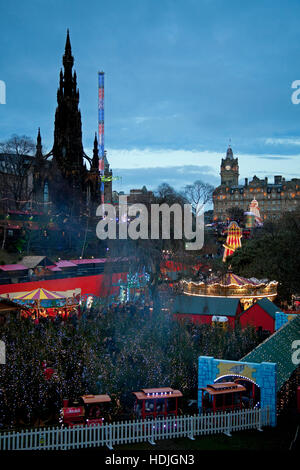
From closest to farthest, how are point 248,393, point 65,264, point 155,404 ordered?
point 155,404 → point 248,393 → point 65,264

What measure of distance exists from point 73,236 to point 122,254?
66.1 ft

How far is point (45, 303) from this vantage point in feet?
72.3

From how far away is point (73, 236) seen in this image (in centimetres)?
4434

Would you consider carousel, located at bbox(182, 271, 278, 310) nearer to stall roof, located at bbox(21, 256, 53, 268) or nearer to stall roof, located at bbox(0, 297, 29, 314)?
stall roof, located at bbox(0, 297, 29, 314)

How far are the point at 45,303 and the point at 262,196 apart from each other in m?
102

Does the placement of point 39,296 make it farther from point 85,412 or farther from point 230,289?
point 85,412

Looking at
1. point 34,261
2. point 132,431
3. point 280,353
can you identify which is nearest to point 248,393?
point 280,353

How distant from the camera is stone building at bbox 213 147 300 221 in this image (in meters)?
116

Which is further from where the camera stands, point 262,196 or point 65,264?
point 262,196

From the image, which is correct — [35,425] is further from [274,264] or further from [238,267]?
[238,267]

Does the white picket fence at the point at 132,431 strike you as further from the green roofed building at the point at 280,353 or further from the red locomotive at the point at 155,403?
the green roofed building at the point at 280,353

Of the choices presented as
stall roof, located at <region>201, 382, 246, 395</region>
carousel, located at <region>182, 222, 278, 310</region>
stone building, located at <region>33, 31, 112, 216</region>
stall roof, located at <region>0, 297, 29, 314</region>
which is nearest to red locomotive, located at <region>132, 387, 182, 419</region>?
→ stall roof, located at <region>201, 382, 246, 395</region>

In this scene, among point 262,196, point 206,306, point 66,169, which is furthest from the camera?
point 262,196

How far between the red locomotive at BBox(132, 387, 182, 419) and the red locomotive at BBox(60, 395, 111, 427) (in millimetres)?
855
